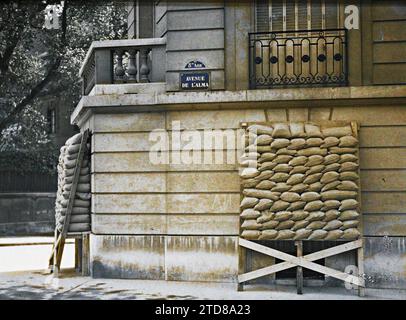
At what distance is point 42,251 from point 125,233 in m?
8.30

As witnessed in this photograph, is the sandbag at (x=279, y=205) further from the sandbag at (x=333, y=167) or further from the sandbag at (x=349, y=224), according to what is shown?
the sandbag at (x=349, y=224)

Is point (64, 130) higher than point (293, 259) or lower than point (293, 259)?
higher

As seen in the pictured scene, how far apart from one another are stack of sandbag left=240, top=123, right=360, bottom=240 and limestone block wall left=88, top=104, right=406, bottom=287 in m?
0.51

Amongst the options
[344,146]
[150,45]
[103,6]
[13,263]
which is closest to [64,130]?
[103,6]

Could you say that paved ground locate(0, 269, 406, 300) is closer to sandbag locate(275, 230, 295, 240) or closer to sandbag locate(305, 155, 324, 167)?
sandbag locate(275, 230, 295, 240)

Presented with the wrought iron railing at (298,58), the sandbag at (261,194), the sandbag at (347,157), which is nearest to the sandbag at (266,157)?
the sandbag at (261,194)

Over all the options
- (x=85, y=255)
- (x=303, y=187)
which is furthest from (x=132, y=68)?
(x=303, y=187)

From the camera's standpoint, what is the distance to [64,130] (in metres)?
38.3

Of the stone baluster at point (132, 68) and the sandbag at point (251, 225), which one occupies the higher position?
the stone baluster at point (132, 68)

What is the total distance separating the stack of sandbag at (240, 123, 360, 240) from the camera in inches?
393

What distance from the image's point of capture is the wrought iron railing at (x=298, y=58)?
10594 mm

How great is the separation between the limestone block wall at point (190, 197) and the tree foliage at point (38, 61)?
29.1ft
